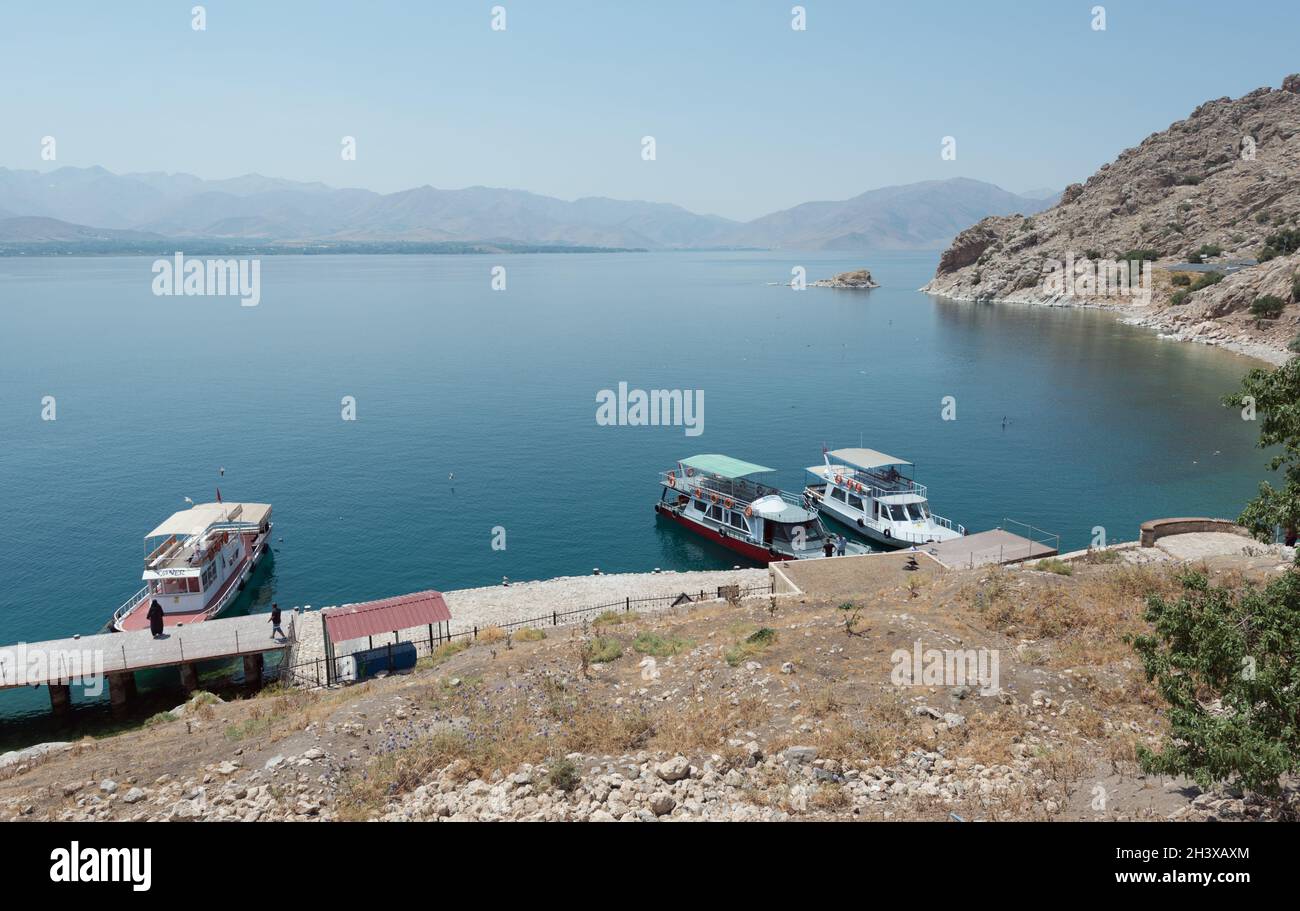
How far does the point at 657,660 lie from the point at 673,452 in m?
51.8

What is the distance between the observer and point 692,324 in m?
181

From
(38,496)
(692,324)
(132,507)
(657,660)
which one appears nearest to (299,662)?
(657,660)

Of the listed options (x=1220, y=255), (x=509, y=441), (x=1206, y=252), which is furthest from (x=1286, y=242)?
(x=509, y=441)

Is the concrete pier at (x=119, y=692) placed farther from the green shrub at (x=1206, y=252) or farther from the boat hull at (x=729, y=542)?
the green shrub at (x=1206, y=252)

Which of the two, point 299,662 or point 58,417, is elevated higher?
point 58,417

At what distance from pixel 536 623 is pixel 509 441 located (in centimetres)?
Result: 4395

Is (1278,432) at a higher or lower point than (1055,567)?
higher

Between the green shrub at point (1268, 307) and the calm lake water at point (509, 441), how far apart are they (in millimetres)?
11604

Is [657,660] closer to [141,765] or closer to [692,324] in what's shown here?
[141,765]

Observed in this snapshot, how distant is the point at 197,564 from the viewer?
4525 cm

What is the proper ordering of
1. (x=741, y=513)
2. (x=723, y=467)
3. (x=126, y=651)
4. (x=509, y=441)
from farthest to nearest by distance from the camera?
(x=509, y=441)
(x=723, y=467)
(x=741, y=513)
(x=126, y=651)

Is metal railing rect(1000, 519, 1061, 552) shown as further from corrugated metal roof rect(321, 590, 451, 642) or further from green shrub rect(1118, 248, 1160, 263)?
green shrub rect(1118, 248, 1160, 263)

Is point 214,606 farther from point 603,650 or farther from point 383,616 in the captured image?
point 603,650

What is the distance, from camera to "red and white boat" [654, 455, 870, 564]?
53.3m
